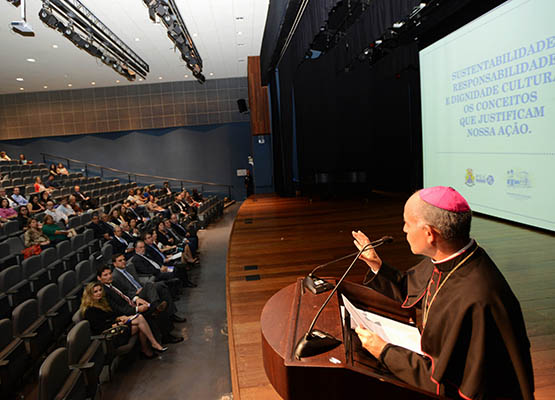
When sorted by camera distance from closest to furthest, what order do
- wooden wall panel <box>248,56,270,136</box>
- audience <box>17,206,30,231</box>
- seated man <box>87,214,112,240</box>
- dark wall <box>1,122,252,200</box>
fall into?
seated man <box>87,214,112,240</box>, audience <box>17,206,30,231</box>, wooden wall panel <box>248,56,270,136</box>, dark wall <box>1,122,252,200</box>

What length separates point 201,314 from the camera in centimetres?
565

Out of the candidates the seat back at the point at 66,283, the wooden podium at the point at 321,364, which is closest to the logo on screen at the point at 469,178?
the wooden podium at the point at 321,364

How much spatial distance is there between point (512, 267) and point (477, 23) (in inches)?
132

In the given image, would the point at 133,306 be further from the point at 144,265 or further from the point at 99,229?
the point at 99,229

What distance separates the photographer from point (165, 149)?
1714cm

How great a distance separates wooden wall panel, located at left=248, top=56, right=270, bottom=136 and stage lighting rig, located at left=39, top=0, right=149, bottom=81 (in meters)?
3.40

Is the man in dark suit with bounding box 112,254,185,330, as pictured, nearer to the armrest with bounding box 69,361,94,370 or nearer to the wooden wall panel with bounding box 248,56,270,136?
the armrest with bounding box 69,361,94,370

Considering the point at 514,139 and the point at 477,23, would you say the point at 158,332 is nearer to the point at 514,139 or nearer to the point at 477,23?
the point at 514,139

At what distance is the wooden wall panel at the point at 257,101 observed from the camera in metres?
11.3

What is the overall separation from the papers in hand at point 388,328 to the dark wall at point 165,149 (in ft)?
52.9

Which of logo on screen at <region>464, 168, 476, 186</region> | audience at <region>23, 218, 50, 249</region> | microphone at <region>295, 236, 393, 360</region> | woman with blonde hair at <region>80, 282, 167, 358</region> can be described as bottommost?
woman with blonde hair at <region>80, 282, 167, 358</region>

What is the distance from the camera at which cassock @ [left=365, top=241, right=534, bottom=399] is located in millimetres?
1142

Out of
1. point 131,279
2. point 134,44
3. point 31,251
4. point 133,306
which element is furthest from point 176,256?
point 134,44

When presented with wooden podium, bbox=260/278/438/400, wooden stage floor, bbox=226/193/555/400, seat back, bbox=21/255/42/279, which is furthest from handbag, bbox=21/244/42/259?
wooden podium, bbox=260/278/438/400
